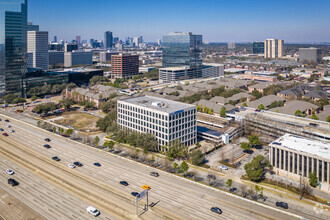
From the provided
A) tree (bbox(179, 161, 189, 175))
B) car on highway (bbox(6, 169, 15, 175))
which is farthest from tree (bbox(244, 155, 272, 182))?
car on highway (bbox(6, 169, 15, 175))

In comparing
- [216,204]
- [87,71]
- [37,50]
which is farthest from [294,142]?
[37,50]

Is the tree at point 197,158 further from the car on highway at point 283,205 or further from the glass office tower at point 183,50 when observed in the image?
the glass office tower at point 183,50

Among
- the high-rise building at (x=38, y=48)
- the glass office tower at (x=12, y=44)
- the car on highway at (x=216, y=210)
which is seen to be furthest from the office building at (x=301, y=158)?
the high-rise building at (x=38, y=48)

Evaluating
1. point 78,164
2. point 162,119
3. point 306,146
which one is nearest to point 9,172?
point 78,164

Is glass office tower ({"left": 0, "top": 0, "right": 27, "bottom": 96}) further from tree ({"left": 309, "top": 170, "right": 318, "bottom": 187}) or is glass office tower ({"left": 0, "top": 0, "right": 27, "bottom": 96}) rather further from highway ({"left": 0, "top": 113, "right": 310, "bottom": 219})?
tree ({"left": 309, "top": 170, "right": 318, "bottom": 187})

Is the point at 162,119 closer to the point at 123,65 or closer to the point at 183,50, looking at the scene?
the point at 183,50

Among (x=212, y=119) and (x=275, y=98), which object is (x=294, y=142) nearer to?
(x=212, y=119)
